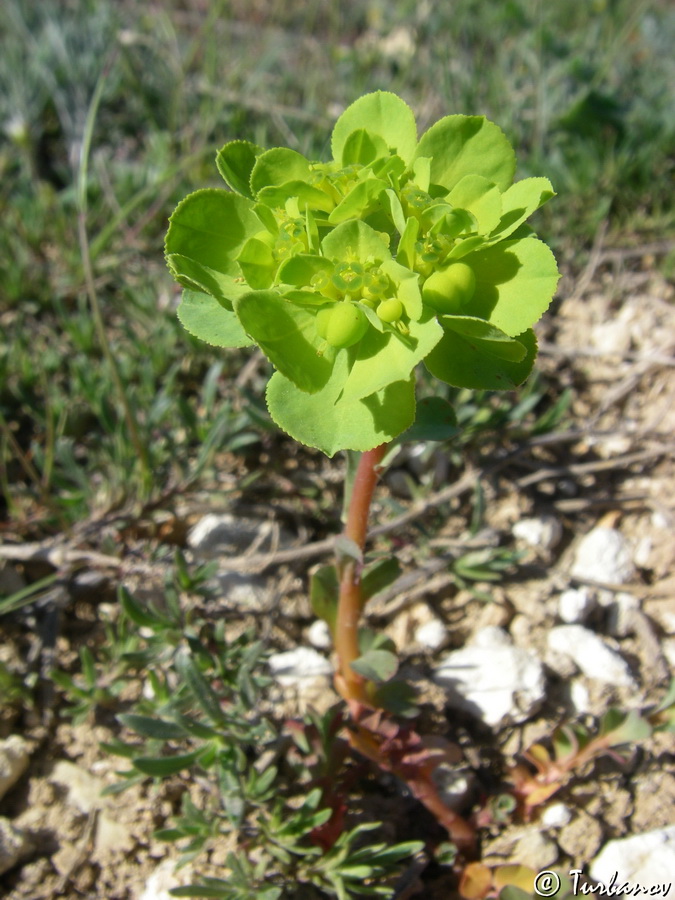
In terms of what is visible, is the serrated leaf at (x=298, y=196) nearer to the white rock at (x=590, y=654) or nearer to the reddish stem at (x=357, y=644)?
the reddish stem at (x=357, y=644)

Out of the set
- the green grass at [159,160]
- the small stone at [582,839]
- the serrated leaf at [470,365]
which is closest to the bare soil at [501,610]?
the small stone at [582,839]

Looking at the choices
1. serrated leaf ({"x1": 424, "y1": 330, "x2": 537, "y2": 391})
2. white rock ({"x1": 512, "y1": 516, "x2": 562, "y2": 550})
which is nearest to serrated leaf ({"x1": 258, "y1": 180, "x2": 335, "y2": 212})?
serrated leaf ({"x1": 424, "y1": 330, "x2": 537, "y2": 391})

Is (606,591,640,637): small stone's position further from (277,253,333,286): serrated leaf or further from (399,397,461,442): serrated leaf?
(277,253,333,286): serrated leaf

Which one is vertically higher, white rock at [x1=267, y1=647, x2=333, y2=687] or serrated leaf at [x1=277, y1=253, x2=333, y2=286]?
serrated leaf at [x1=277, y1=253, x2=333, y2=286]

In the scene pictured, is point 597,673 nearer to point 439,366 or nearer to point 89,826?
point 439,366

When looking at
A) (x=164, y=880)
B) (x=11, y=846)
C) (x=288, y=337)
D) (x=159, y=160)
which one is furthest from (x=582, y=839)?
(x=159, y=160)
